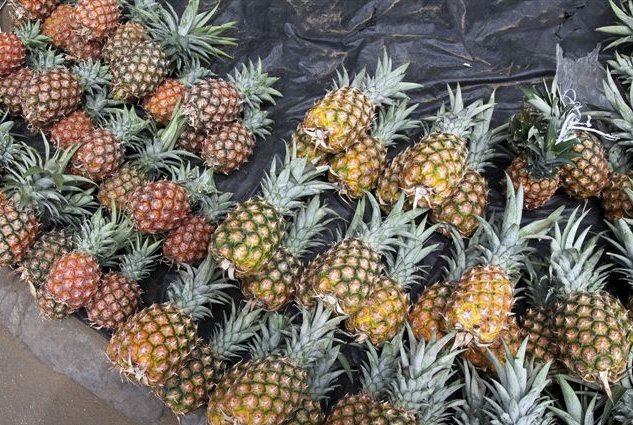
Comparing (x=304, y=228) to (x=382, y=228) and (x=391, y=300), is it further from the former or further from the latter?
(x=391, y=300)

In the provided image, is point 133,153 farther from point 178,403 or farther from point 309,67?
point 178,403

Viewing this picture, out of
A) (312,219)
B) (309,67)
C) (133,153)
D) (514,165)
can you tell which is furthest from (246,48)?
(514,165)

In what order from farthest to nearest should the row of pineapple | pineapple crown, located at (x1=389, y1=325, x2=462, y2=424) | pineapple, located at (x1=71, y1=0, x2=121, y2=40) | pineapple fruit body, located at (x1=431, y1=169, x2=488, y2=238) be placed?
pineapple, located at (x1=71, y1=0, x2=121, y2=40), pineapple fruit body, located at (x1=431, y1=169, x2=488, y2=238), the row of pineapple, pineapple crown, located at (x1=389, y1=325, x2=462, y2=424)

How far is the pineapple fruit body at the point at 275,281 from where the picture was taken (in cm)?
258

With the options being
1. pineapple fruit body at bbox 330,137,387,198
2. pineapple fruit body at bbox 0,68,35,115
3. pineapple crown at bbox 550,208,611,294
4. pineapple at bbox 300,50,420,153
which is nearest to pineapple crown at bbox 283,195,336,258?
pineapple fruit body at bbox 330,137,387,198

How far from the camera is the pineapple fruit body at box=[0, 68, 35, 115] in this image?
129 inches

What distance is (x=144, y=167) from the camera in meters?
3.04

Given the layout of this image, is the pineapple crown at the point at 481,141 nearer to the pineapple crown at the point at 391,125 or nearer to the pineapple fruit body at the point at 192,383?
the pineapple crown at the point at 391,125

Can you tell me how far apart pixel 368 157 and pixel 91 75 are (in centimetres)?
185

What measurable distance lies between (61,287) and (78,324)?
1.11ft

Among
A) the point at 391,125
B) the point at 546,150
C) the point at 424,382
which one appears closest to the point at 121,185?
the point at 391,125

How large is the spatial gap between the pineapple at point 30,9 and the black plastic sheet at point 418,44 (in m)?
1.26

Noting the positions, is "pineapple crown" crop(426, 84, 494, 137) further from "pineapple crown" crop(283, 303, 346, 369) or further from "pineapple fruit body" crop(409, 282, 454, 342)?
"pineapple crown" crop(283, 303, 346, 369)

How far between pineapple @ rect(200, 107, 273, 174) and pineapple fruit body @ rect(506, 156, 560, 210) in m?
1.44
